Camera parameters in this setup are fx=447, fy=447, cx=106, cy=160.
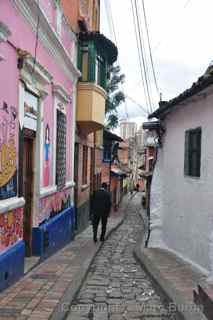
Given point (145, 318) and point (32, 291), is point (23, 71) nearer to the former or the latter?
point (32, 291)

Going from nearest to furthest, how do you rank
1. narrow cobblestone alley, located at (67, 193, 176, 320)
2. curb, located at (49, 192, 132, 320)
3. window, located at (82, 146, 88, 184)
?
1. curb, located at (49, 192, 132, 320)
2. narrow cobblestone alley, located at (67, 193, 176, 320)
3. window, located at (82, 146, 88, 184)

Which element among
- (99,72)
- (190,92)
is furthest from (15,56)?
(99,72)

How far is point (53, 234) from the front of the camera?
962 centimetres

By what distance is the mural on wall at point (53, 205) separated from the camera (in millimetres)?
8656

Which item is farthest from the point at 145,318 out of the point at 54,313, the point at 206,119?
the point at 206,119

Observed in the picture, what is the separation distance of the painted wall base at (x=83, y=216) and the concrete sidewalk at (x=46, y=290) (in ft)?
18.9

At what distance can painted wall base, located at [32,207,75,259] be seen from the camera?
8.28 metres

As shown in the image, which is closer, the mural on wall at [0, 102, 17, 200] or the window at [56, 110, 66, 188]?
the mural on wall at [0, 102, 17, 200]

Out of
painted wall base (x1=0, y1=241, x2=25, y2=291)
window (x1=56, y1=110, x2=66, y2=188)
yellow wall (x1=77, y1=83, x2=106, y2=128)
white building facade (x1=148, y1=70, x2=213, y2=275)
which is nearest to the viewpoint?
painted wall base (x1=0, y1=241, x2=25, y2=291)

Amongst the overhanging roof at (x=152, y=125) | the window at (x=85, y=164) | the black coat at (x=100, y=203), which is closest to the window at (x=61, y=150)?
the black coat at (x=100, y=203)

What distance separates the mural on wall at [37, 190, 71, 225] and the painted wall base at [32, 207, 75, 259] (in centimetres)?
11

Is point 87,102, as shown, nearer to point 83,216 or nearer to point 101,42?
point 101,42

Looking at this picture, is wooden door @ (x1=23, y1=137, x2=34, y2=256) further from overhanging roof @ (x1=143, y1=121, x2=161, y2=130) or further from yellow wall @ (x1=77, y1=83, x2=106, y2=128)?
yellow wall @ (x1=77, y1=83, x2=106, y2=128)

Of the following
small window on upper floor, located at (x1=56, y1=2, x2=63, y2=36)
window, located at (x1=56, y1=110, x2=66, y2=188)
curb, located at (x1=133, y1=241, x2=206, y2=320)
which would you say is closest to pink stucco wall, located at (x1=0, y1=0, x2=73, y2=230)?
small window on upper floor, located at (x1=56, y1=2, x2=63, y2=36)
